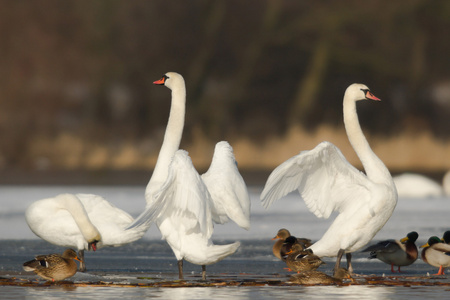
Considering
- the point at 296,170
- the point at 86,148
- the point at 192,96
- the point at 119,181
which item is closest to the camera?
the point at 296,170

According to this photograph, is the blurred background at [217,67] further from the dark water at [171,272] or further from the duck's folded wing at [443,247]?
the duck's folded wing at [443,247]

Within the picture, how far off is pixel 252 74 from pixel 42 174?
8342mm

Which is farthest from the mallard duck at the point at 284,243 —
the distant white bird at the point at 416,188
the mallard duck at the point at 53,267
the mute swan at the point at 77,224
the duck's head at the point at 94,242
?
the distant white bird at the point at 416,188

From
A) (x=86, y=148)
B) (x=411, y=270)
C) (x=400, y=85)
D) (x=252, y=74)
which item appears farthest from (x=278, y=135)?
(x=411, y=270)

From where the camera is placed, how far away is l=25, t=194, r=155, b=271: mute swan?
27.8 ft

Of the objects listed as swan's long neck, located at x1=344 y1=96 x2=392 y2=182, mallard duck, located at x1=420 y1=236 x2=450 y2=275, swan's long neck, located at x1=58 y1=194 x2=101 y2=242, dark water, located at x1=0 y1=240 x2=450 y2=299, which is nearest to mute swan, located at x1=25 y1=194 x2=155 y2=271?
swan's long neck, located at x1=58 y1=194 x2=101 y2=242

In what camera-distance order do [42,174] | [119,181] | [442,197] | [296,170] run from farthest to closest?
[42,174] → [119,181] → [442,197] → [296,170]

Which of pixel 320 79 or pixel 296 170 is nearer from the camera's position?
→ pixel 296 170

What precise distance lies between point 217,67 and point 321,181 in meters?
19.1

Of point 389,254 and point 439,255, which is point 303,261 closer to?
point 389,254

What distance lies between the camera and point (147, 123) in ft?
88.6

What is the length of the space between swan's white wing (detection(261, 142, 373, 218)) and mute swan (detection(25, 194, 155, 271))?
1261mm

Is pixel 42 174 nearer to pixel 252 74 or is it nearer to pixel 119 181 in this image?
pixel 119 181

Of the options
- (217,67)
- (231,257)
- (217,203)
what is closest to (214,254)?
(217,203)
